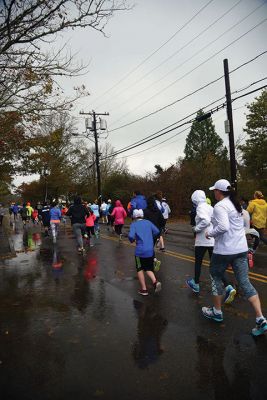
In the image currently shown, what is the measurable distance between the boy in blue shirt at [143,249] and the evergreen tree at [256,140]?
1291 inches

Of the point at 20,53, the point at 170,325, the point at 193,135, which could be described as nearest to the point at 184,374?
the point at 170,325

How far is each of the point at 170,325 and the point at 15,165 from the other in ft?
88.2

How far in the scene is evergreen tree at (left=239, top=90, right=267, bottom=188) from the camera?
3838cm

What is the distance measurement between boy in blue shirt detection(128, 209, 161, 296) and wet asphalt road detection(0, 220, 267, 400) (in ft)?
0.92

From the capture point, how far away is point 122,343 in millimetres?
4961

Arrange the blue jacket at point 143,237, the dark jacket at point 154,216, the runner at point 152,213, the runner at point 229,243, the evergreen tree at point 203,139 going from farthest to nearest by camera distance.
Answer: the evergreen tree at point 203,139 < the dark jacket at point 154,216 < the runner at point 152,213 < the blue jacket at point 143,237 < the runner at point 229,243

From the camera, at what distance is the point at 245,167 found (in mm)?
40250

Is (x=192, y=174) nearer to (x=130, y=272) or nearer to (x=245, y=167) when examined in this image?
(x=245, y=167)

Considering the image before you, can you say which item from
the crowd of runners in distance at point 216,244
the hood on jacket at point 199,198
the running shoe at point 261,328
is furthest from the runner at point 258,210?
the running shoe at point 261,328

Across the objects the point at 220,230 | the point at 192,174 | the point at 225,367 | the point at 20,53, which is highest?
the point at 20,53

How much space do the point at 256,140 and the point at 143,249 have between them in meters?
35.0

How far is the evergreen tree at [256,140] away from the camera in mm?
38375

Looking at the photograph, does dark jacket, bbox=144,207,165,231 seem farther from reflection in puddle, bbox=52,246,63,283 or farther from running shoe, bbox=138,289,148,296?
reflection in puddle, bbox=52,246,63,283

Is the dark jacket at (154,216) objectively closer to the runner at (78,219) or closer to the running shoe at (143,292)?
the running shoe at (143,292)
